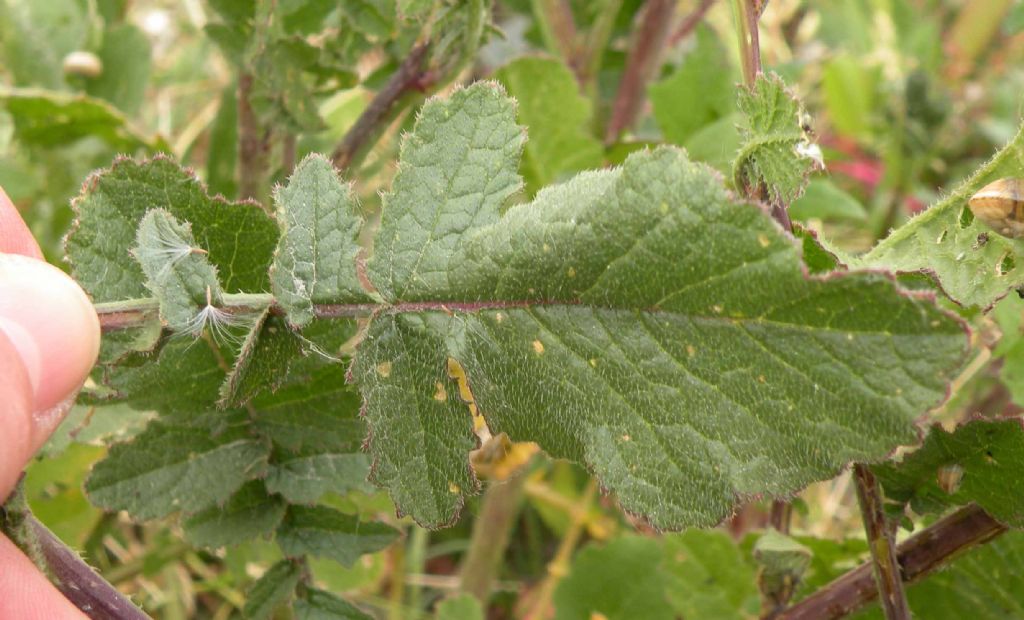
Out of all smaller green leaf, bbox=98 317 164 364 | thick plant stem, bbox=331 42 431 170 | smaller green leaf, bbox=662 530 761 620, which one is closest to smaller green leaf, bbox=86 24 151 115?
thick plant stem, bbox=331 42 431 170

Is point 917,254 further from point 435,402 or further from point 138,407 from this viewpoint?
point 138,407

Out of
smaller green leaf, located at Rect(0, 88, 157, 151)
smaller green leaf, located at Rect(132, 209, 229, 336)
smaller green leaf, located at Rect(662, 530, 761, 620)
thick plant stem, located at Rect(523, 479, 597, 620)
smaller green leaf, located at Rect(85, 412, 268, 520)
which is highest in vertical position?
smaller green leaf, located at Rect(132, 209, 229, 336)

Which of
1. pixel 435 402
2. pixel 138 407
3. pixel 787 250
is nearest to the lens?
pixel 787 250

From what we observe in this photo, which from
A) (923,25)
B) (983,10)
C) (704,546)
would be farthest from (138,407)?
(983,10)

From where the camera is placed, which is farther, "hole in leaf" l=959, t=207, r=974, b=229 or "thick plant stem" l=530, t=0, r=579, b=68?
"thick plant stem" l=530, t=0, r=579, b=68

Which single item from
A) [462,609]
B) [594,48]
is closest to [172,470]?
[462,609]

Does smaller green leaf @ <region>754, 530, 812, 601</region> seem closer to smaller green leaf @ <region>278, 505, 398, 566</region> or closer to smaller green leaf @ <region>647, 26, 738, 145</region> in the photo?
smaller green leaf @ <region>278, 505, 398, 566</region>

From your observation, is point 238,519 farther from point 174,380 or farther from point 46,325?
point 46,325
